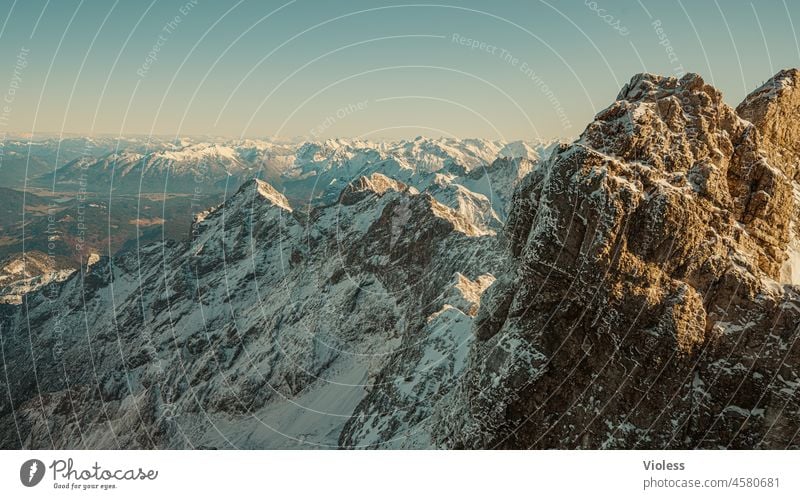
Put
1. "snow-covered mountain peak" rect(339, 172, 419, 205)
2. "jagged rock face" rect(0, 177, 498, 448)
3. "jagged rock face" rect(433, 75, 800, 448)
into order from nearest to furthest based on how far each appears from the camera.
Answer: "jagged rock face" rect(433, 75, 800, 448)
"jagged rock face" rect(0, 177, 498, 448)
"snow-covered mountain peak" rect(339, 172, 419, 205)

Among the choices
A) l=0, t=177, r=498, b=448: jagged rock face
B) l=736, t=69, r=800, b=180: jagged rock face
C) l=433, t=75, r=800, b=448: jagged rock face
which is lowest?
l=0, t=177, r=498, b=448: jagged rock face

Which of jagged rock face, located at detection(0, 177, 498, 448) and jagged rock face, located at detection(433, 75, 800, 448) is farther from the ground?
jagged rock face, located at detection(433, 75, 800, 448)

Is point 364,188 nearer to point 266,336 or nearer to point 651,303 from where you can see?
point 266,336

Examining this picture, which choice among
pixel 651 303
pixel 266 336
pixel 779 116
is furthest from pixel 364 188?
pixel 651 303

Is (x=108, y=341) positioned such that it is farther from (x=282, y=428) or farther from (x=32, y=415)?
(x=282, y=428)

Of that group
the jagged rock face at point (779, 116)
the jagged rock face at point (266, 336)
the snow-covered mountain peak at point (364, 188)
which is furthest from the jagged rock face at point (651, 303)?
the snow-covered mountain peak at point (364, 188)

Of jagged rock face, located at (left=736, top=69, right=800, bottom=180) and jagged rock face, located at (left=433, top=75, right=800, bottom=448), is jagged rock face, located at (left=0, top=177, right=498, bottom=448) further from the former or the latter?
jagged rock face, located at (left=736, top=69, right=800, bottom=180)

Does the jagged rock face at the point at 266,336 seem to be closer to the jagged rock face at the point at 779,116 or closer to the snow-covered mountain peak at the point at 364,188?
the snow-covered mountain peak at the point at 364,188

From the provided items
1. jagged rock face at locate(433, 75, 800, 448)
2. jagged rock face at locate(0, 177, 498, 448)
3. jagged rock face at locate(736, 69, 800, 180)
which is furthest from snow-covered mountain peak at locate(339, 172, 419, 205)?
jagged rock face at locate(433, 75, 800, 448)

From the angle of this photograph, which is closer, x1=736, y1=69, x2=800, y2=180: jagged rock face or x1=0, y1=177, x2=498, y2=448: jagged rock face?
x1=736, y1=69, x2=800, y2=180: jagged rock face
